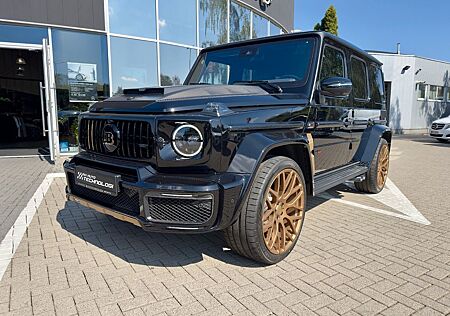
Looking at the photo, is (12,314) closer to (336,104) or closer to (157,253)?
(157,253)

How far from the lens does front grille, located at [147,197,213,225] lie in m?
2.42

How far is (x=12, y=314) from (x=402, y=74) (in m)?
22.9

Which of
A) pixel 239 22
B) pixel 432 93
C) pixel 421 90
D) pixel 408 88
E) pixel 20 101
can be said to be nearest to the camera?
pixel 239 22

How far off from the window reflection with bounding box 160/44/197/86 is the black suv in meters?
6.26

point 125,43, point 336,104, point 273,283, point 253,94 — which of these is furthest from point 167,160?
point 125,43

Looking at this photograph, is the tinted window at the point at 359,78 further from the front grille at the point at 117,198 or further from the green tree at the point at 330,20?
the green tree at the point at 330,20

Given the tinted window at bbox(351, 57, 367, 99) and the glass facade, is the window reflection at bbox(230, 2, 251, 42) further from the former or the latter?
the tinted window at bbox(351, 57, 367, 99)

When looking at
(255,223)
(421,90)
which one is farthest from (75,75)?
(421,90)

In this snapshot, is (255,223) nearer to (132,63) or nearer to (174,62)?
(132,63)

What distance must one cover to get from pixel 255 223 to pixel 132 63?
26.4ft

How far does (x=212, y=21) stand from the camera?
11383 mm

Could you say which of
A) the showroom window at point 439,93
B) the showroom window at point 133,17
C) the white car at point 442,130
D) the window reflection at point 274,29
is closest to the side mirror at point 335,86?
the showroom window at point 133,17

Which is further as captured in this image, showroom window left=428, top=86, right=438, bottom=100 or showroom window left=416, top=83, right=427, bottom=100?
showroom window left=428, top=86, right=438, bottom=100

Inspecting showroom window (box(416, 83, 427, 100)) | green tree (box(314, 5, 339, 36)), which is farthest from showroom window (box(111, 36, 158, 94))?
showroom window (box(416, 83, 427, 100))
